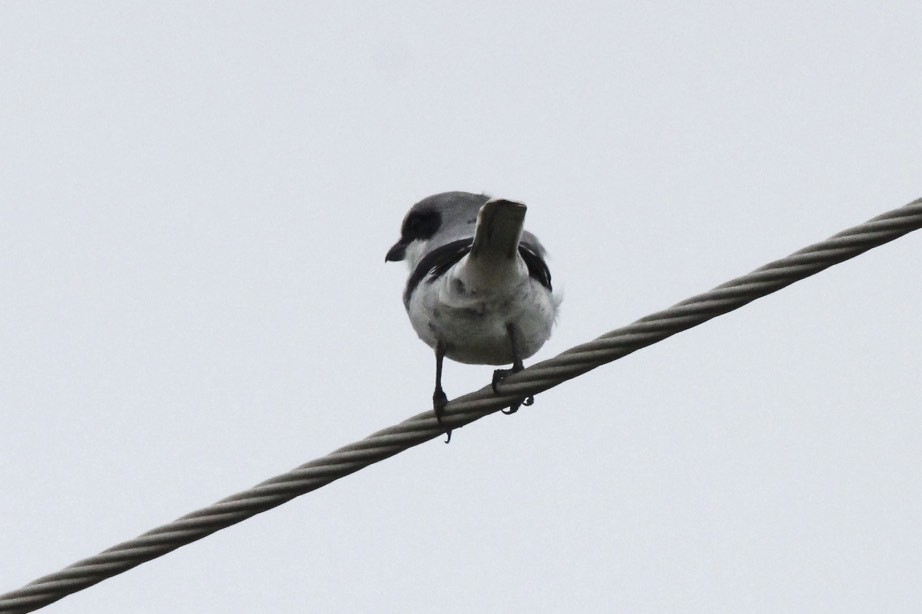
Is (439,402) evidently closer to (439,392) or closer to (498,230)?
(439,392)

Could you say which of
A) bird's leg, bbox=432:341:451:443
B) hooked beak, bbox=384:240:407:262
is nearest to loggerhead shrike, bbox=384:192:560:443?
bird's leg, bbox=432:341:451:443

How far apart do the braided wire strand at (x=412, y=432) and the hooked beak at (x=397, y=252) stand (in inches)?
106

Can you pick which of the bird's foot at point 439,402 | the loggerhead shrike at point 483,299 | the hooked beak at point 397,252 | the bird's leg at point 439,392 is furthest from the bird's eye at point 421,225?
the bird's foot at point 439,402

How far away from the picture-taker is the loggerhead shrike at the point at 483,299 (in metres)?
6.12

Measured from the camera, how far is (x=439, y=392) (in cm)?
636

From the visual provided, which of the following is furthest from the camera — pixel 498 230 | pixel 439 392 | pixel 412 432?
pixel 439 392

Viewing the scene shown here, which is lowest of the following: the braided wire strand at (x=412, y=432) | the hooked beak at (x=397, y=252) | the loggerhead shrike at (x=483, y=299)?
the braided wire strand at (x=412, y=432)

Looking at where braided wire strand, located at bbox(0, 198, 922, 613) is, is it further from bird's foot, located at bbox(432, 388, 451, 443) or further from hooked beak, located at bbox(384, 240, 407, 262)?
hooked beak, located at bbox(384, 240, 407, 262)

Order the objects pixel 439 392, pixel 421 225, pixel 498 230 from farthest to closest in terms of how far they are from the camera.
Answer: pixel 421 225, pixel 439 392, pixel 498 230

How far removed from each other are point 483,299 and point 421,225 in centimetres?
153

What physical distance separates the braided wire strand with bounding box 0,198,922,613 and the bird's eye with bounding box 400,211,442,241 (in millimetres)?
2542

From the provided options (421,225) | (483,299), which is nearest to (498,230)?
(483,299)

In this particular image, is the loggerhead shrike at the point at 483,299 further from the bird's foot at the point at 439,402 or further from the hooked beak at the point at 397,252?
the hooked beak at the point at 397,252

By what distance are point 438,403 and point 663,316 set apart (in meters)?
1.40
